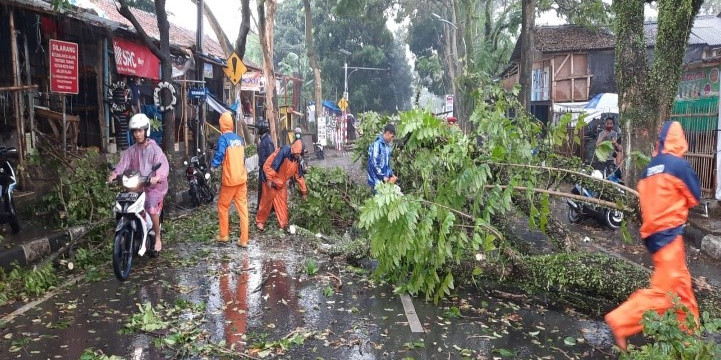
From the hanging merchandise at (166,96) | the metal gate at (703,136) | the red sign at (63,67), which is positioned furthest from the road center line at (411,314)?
the metal gate at (703,136)

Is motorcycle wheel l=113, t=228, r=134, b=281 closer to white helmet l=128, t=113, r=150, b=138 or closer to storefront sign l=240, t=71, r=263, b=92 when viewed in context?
white helmet l=128, t=113, r=150, b=138

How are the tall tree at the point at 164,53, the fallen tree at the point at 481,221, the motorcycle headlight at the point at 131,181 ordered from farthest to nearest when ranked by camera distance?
1. the tall tree at the point at 164,53
2. the motorcycle headlight at the point at 131,181
3. the fallen tree at the point at 481,221

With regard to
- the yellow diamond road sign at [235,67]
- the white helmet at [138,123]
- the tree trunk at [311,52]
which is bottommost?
the white helmet at [138,123]

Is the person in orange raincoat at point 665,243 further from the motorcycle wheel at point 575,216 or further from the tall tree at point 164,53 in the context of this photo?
the tall tree at point 164,53

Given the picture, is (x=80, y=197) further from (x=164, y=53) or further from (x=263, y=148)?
(x=164, y=53)

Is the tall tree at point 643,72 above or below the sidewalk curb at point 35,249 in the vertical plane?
above

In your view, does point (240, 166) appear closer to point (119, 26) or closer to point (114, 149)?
point (119, 26)

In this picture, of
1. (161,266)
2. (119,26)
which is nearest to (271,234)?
(161,266)

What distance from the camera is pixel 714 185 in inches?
445

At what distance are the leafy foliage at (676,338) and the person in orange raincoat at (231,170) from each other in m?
5.62

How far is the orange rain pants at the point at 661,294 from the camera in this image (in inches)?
170

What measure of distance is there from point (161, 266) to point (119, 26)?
6.47 m

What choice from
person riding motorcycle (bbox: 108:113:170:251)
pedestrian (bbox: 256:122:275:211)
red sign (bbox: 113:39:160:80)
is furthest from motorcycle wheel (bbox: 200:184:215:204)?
person riding motorcycle (bbox: 108:113:170:251)

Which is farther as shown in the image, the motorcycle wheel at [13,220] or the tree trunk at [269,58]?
the tree trunk at [269,58]
